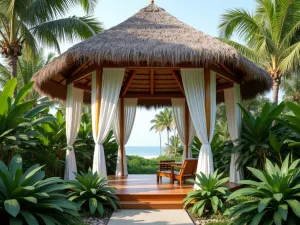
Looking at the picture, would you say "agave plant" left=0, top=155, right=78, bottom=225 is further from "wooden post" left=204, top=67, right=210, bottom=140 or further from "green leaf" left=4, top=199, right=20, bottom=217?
"wooden post" left=204, top=67, right=210, bottom=140

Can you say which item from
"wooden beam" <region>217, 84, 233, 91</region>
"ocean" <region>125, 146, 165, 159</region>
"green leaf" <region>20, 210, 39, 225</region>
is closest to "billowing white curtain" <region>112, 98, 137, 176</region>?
"wooden beam" <region>217, 84, 233, 91</region>

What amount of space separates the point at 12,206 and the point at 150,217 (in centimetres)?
224

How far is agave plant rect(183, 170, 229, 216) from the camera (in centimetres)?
506

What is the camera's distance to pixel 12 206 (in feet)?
11.3

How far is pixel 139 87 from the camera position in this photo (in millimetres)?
9766

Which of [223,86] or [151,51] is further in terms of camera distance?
[223,86]

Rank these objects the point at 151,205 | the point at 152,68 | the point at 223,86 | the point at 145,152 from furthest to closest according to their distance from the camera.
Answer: the point at 145,152 → the point at 223,86 → the point at 152,68 → the point at 151,205

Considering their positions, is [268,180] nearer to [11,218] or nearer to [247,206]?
[247,206]

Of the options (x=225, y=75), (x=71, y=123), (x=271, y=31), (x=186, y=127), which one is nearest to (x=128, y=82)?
(x=71, y=123)

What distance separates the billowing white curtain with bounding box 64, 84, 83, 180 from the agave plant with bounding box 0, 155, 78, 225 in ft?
8.95

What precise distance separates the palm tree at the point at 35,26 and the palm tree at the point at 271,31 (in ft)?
Result: 18.3

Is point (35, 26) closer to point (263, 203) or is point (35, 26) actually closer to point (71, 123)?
point (71, 123)

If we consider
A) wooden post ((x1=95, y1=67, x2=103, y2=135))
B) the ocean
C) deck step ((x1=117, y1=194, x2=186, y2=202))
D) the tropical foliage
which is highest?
wooden post ((x1=95, y1=67, x2=103, y2=135))

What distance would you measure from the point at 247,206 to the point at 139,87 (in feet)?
20.3
